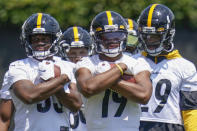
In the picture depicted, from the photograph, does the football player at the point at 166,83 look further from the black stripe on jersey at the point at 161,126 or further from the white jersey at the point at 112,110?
the white jersey at the point at 112,110

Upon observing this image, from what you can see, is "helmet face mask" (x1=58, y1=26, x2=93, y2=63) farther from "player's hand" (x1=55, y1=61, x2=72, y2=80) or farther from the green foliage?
the green foliage

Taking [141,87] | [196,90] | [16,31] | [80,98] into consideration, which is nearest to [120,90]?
[141,87]

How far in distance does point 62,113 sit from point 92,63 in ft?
1.52

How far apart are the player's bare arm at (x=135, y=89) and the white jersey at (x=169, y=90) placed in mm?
666

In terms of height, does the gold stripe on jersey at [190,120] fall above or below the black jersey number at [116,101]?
below

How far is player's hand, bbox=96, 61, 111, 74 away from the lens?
4918 mm

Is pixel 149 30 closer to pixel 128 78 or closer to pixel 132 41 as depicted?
pixel 128 78

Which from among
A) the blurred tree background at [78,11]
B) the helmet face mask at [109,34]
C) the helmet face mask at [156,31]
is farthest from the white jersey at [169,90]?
the blurred tree background at [78,11]

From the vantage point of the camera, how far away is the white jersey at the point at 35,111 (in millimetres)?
5121

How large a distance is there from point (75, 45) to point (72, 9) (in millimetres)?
3616

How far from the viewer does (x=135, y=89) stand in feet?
16.0

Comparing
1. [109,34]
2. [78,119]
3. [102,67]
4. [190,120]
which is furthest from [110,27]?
[78,119]

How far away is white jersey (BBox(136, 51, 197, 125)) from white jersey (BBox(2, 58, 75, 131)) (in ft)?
2.64

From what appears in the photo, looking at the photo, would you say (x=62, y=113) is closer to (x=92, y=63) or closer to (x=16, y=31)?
(x=92, y=63)
